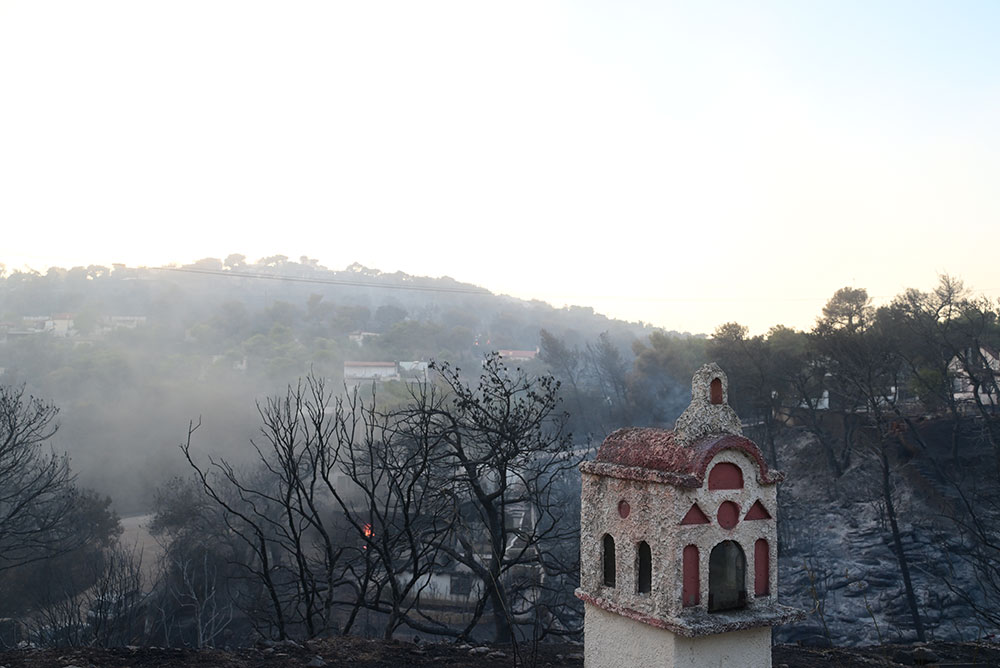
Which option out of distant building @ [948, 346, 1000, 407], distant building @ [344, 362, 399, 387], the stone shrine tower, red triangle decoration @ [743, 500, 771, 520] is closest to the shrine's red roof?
the stone shrine tower

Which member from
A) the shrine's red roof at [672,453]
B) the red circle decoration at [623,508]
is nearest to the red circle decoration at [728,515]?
the shrine's red roof at [672,453]

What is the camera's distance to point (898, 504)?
25.5m

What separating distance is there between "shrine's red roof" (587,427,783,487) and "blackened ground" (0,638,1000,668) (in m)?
2.96

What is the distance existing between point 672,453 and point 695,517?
0.38 m

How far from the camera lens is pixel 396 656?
751cm

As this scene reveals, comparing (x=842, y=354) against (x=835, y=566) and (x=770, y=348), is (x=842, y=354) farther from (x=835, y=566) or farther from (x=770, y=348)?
(x=835, y=566)

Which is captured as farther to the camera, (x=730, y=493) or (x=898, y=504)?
(x=898, y=504)

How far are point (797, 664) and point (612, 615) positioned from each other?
146 inches

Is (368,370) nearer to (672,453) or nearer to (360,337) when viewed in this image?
(360,337)

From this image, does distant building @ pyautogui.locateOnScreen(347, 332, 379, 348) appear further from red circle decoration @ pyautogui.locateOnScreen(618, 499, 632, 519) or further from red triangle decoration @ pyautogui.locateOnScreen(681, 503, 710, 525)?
red triangle decoration @ pyautogui.locateOnScreen(681, 503, 710, 525)

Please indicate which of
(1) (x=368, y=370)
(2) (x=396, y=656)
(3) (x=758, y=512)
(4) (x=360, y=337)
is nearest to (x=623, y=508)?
(3) (x=758, y=512)

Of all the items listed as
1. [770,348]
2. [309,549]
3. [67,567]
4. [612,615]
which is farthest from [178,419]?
[612,615]

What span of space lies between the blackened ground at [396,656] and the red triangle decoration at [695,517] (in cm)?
319

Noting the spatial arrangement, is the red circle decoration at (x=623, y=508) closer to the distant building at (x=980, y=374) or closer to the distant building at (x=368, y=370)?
the distant building at (x=980, y=374)
